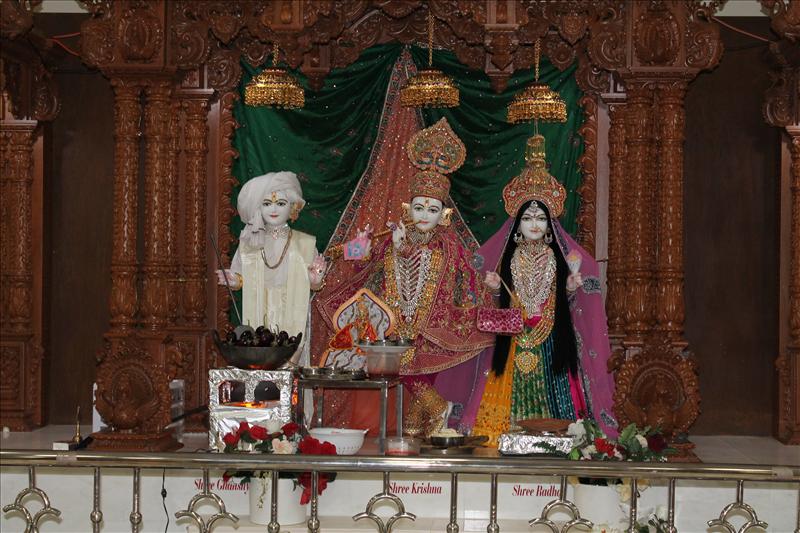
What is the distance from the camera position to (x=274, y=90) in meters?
8.35

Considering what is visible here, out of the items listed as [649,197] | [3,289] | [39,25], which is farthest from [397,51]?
[3,289]

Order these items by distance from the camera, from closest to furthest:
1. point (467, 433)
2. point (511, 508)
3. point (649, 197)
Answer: point (511, 508) → point (467, 433) → point (649, 197)

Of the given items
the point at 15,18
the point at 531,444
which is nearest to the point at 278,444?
the point at 531,444

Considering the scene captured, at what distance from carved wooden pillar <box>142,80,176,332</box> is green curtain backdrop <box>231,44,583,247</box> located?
63 centimetres

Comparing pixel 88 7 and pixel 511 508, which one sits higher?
pixel 88 7

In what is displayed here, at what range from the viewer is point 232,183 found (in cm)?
896

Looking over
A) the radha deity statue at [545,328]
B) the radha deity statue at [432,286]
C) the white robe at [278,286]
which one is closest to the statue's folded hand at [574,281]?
the radha deity statue at [545,328]

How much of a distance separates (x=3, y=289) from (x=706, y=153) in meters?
5.57

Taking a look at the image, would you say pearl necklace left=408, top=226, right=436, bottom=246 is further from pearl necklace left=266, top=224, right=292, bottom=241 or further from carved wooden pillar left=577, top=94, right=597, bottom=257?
carved wooden pillar left=577, top=94, right=597, bottom=257

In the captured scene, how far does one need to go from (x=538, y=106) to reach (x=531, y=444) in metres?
2.48

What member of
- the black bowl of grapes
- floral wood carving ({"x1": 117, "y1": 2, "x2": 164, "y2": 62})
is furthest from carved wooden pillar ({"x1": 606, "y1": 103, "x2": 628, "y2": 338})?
floral wood carving ({"x1": 117, "y1": 2, "x2": 164, "y2": 62})

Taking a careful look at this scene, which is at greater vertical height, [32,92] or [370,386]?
[32,92]

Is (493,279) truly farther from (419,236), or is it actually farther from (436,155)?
(436,155)

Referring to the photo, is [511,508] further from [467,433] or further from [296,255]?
[296,255]
